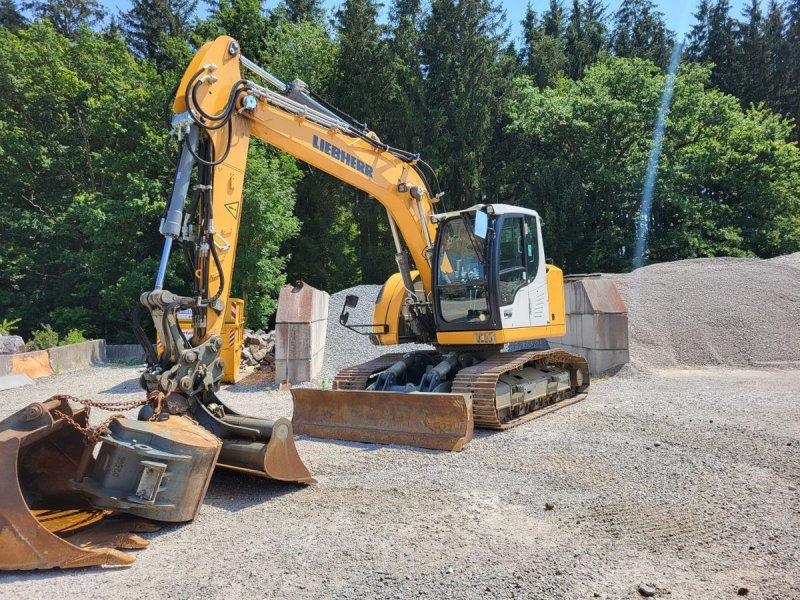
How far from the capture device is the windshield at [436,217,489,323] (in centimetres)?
724

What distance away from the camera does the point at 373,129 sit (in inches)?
983

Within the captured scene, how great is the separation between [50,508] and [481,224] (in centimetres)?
492

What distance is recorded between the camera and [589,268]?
77.8ft

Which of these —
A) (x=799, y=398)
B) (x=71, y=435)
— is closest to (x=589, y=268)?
(x=799, y=398)

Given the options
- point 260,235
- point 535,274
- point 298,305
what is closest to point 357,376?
point 535,274

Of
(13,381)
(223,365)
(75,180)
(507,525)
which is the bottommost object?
(507,525)

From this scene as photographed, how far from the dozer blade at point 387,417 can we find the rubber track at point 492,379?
1.44 ft

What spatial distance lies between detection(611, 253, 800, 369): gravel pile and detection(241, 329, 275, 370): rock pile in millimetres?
7060

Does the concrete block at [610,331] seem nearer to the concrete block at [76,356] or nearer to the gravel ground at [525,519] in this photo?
the gravel ground at [525,519]

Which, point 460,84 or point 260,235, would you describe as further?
point 460,84

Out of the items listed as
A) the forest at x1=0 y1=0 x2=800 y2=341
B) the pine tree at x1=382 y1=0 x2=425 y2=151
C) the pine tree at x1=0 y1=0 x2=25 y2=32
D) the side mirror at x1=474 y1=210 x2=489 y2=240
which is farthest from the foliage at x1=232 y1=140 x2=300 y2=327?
the pine tree at x1=0 y1=0 x2=25 y2=32

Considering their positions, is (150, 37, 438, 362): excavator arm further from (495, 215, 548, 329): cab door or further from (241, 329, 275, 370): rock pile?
(241, 329, 275, 370): rock pile

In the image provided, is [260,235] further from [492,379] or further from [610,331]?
[492,379]

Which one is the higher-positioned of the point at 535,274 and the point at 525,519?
the point at 535,274
